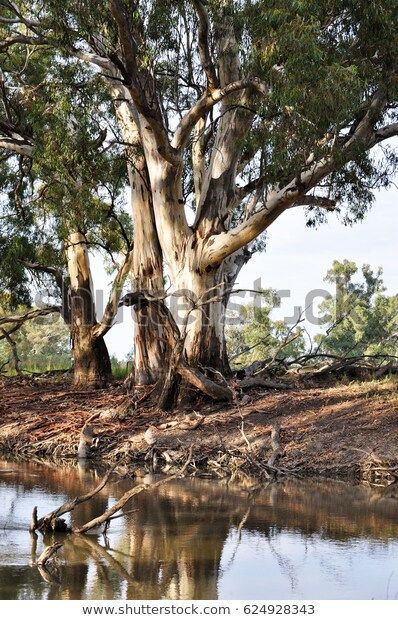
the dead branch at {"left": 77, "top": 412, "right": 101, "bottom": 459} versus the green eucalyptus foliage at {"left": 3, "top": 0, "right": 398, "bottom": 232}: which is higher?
the green eucalyptus foliage at {"left": 3, "top": 0, "right": 398, "bottom": 232}

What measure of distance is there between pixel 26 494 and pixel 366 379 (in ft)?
23.6

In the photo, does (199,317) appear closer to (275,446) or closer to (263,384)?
(263,384)

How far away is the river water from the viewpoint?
662 cm

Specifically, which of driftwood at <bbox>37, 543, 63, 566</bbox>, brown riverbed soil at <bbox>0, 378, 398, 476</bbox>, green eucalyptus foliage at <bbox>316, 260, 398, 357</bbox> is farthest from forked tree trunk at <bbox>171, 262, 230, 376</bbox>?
green eucalyptus foliage at <bbox>316, 260, 398, 357</bbox>

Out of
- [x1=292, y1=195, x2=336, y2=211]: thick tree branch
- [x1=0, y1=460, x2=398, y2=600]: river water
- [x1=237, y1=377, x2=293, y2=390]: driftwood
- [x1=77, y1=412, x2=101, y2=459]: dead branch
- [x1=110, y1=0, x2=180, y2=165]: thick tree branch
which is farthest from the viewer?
[x1=292, y1=195, x2=336, y2=211]: thick tree branch

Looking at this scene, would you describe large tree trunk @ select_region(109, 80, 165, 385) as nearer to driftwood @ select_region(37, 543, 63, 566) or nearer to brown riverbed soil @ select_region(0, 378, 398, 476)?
brown riverbed soil @ select_region(0, 378, 398, 476)

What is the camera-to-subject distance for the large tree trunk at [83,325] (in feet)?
61.7

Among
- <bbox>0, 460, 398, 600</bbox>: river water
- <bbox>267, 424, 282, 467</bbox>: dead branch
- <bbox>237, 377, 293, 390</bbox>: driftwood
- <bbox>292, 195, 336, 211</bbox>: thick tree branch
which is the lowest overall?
<bbox>0, 460, 398, 600</bbox>: river water

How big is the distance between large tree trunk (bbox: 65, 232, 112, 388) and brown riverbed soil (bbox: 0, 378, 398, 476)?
222 cm

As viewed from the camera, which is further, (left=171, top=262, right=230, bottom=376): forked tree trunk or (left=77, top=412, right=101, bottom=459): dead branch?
(left=171, top=262, right=230, bottom=376): forked tree trunk

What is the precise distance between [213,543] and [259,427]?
17.2 ft

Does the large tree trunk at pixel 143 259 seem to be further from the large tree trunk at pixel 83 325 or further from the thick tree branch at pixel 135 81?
the thick tree branch at pixel 135 81

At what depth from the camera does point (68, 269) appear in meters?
19.8
